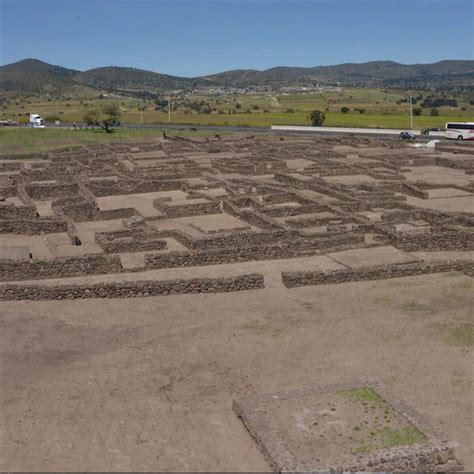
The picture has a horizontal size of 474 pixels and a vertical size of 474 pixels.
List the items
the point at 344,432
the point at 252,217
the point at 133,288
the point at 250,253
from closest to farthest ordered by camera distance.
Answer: the point at 344,432 → the point at 133,288 → the point at 250,253 → the point at 252,217

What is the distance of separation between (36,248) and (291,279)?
11553 mm

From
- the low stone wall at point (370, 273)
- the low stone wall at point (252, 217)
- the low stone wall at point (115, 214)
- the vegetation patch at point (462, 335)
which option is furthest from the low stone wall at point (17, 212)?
the vegetation patch at point (462, 335)

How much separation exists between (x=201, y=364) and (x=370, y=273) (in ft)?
28.4

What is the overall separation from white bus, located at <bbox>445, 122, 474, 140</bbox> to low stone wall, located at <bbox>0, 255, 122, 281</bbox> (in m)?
57.5

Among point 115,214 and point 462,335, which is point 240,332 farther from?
point 115,214

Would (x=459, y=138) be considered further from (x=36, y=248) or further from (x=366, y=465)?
(x=366, y=465)

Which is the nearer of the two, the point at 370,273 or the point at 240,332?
the point at 240,332

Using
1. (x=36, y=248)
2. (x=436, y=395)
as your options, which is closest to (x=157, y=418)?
(x=436, y=395)

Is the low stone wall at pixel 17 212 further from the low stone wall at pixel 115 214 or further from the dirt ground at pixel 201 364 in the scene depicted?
the dirt ground at pixel 201 364

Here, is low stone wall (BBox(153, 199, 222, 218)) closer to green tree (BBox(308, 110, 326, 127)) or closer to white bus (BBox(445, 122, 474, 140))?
white bus (BBox(445, 122, 474, 140))

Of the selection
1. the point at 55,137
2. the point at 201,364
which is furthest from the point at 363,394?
the point at 55,137

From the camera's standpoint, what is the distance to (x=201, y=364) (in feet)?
49.6

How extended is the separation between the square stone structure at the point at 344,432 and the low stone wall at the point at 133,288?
794 cm

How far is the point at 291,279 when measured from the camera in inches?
831
